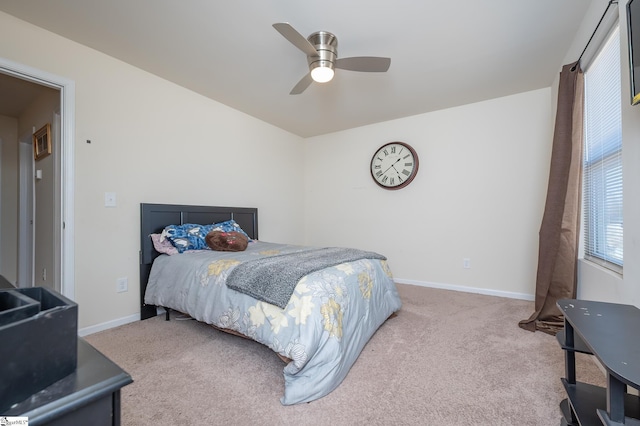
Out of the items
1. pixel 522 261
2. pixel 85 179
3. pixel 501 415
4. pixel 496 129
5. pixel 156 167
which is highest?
pixel 496 129

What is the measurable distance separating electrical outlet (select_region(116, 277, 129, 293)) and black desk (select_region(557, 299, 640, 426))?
3046 mm

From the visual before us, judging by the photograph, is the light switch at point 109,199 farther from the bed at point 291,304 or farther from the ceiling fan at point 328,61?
the ceiling fan at point 328,61

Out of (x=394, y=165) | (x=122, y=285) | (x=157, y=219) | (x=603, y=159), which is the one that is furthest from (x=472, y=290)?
(x=122, y=285)

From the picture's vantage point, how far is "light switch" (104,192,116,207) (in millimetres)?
2425

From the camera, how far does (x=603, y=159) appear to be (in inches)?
77.0

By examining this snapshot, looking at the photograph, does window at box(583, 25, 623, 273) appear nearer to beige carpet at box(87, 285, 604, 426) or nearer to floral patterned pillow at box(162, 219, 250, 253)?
beige carpet at box(87, 285, 604, 426)

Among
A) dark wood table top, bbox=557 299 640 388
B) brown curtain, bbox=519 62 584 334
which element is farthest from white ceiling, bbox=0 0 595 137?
dark wood table top, bbox=557 299 640 388

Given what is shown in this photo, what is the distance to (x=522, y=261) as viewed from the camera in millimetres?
3178

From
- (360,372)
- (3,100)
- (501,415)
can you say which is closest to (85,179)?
(3,100)

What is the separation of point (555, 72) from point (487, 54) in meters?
0.88

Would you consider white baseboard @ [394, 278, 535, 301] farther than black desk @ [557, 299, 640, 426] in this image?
Yes

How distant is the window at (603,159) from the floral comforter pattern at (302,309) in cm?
150

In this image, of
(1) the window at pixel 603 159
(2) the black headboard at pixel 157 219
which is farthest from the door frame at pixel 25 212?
(1) the window at pixel 603 159

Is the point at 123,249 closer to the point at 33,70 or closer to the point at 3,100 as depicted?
the point at 33,70
